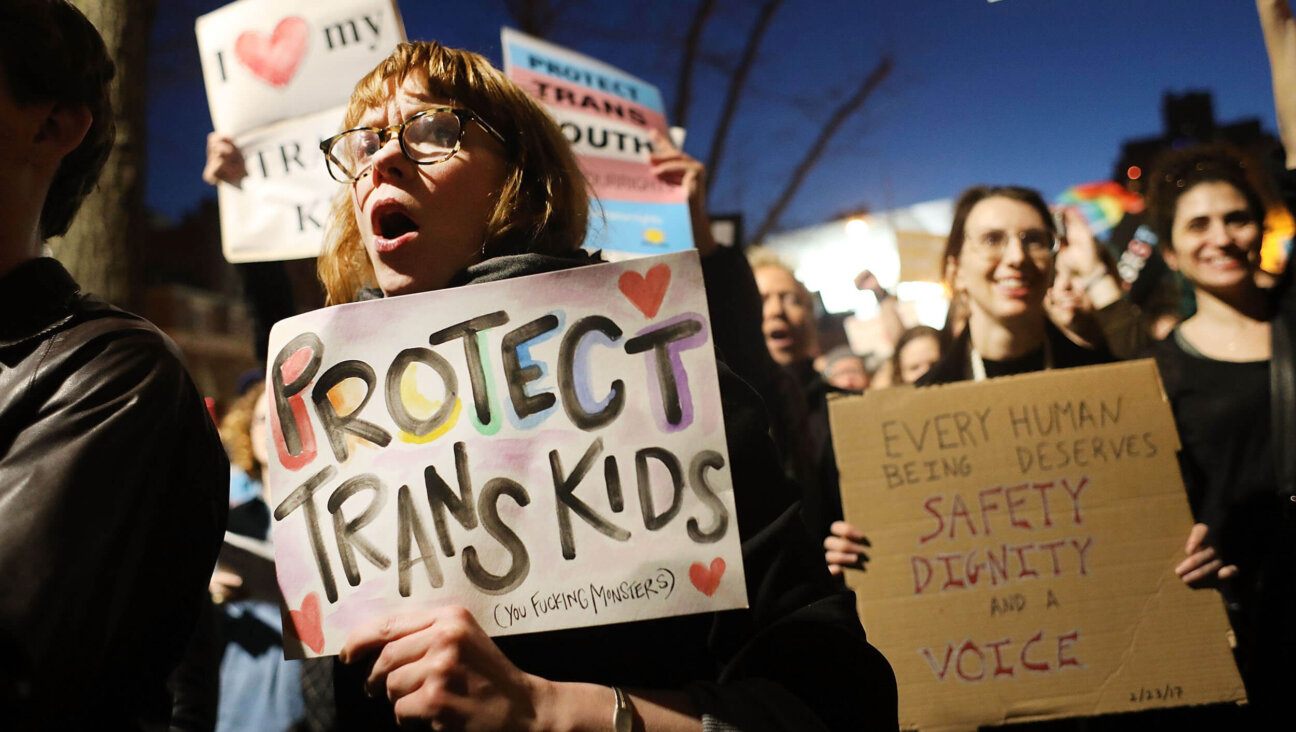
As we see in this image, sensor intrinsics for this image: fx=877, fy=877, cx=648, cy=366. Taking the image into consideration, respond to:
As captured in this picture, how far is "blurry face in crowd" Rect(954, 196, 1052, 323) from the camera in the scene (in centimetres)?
234

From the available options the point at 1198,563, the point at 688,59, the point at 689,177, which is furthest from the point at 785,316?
the point at 688,59

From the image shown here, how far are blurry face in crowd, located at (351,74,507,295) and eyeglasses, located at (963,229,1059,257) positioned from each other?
5.31 ft

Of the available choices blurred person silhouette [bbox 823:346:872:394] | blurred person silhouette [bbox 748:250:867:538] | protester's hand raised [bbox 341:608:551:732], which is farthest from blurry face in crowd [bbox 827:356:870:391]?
protester's hand raised [bbox 341:608:551:732]

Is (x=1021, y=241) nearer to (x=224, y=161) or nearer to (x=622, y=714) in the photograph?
(x=622, y=714)

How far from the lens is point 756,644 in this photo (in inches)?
44.7

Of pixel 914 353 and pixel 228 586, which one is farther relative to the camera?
pixel 914 353

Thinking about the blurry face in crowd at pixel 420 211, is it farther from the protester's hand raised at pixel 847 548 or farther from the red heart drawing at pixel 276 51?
the red heart drawing at pixel 276 51

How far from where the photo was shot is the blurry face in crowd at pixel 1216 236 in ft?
7.91

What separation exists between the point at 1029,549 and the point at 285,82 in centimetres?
226

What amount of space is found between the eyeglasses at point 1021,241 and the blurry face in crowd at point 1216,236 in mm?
430

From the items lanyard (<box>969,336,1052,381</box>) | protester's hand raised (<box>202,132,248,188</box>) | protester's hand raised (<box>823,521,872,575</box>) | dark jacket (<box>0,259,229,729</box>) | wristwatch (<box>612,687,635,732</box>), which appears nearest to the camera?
dark jacket (<box>0,259,229,729</box>)

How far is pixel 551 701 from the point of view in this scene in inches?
39.3

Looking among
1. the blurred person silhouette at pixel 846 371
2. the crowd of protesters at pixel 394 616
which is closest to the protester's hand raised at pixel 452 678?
the crowd of protesters at pixel 394 616

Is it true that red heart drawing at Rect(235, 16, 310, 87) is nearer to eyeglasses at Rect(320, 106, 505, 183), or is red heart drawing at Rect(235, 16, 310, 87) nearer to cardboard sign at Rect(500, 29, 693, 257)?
cardboard sign at Rect(500, 29, 693, 257)
